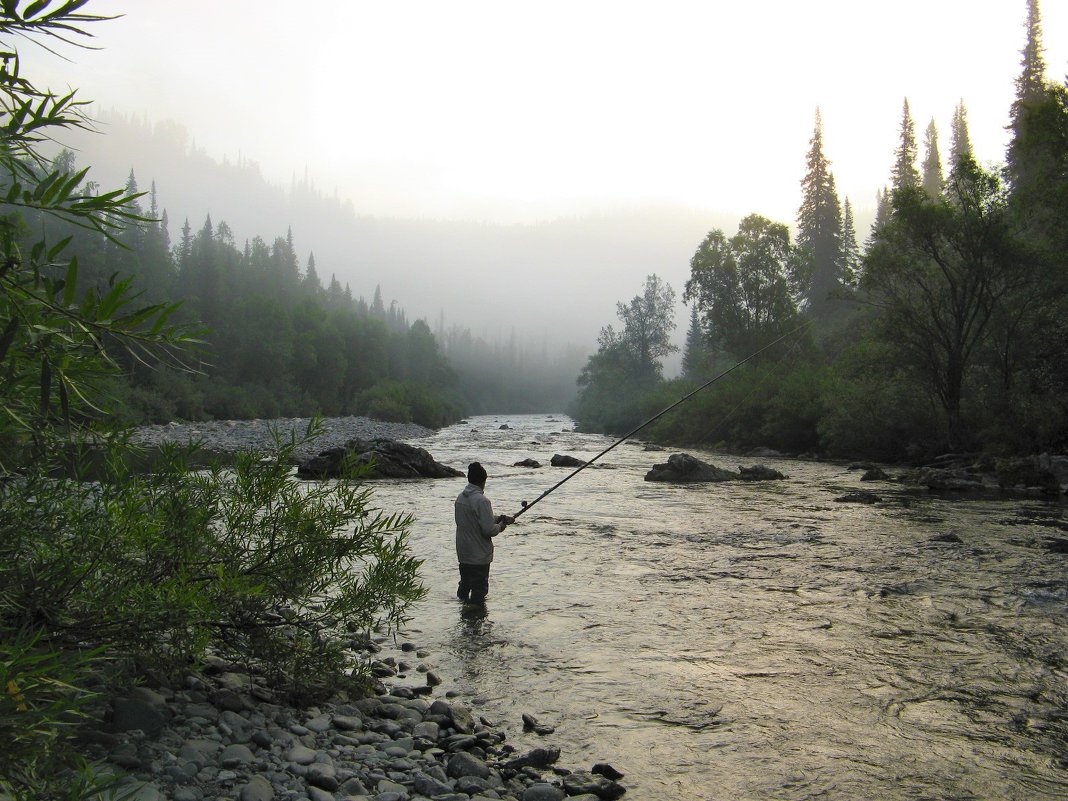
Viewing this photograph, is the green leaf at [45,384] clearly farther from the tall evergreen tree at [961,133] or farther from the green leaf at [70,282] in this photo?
the tall evergreen tree at [961,133]

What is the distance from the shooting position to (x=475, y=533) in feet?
28.6

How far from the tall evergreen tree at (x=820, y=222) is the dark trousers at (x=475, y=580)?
76.4 metres

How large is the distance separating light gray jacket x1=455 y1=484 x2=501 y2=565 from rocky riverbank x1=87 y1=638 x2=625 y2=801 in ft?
9.86

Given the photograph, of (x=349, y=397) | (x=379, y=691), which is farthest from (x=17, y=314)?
(x=349, y=397)

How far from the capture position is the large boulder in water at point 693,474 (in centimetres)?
2478

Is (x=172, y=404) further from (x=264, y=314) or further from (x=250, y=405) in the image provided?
(x=264, y=314)

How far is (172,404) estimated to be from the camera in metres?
52.4

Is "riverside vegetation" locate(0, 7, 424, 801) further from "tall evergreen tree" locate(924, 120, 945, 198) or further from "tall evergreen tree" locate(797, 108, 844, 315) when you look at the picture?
"tall evergreen tree" locate(924, 120, 945, 198)

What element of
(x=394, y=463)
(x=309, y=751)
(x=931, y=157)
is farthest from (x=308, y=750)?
(x=931, y=157)

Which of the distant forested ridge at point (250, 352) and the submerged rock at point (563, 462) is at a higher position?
the distant forested ridge at point (250, 352)

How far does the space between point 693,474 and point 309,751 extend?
2171cm

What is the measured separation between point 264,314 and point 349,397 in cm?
1906

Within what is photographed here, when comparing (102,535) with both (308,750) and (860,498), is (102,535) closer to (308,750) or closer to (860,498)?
(308,750)

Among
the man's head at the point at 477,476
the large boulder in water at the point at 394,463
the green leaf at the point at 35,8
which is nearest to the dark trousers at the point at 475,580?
the man's head at the point at 477,476
